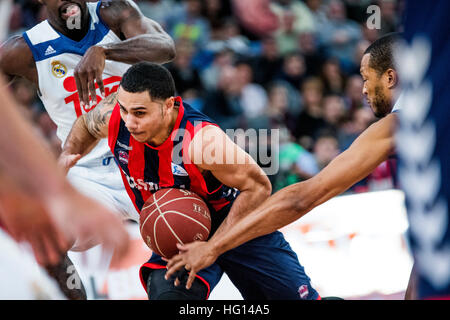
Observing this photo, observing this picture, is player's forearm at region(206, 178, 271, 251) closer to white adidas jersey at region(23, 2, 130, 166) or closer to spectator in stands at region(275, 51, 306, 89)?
white adidas jersey at region(23, 2, 130, 166)

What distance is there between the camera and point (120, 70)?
15.7 feet

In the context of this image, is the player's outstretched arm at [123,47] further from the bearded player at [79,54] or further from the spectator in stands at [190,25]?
the spectator in stands at [190,25]

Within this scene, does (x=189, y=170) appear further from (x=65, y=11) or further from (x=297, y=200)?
(x=65, y=11)

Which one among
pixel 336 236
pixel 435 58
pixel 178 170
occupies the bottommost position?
pixel 336 236

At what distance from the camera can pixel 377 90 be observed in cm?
348

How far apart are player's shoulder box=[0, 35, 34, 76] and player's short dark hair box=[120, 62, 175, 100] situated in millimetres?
1322

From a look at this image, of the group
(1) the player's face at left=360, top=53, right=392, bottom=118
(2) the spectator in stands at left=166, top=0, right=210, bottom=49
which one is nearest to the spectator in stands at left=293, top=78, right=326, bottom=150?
(2) the spectator in stands at left=166, top=0, right=210, bottom=49

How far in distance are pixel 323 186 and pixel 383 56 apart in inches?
32.4

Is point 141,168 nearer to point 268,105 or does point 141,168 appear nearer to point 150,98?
point 150,98

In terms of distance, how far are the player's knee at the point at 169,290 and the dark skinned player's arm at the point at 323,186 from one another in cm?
45

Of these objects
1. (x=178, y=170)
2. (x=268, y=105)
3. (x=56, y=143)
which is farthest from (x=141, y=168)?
(x=268, y=105)

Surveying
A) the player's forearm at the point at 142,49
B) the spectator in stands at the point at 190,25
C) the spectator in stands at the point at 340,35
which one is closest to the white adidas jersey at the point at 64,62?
the player's forearm at the point at 142,49

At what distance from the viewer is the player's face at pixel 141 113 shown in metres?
3.60

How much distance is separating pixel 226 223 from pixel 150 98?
79cm
